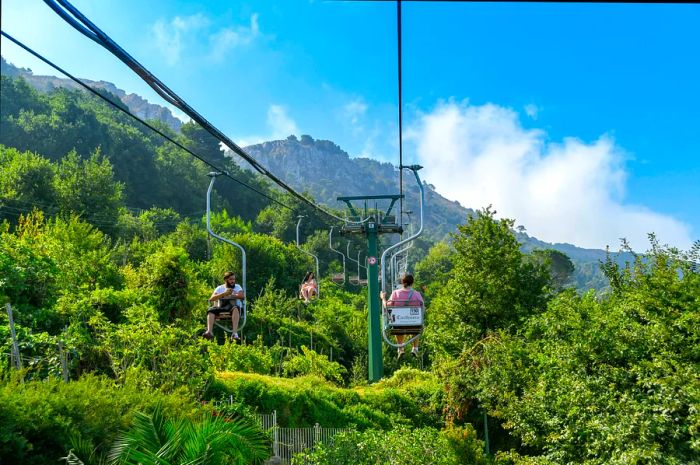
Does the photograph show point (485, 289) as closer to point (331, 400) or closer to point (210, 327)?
point (331, 400)

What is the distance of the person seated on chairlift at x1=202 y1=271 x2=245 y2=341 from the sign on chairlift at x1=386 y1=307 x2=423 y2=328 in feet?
10.0

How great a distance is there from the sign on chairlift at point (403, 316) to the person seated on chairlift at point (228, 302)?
3.06 metres

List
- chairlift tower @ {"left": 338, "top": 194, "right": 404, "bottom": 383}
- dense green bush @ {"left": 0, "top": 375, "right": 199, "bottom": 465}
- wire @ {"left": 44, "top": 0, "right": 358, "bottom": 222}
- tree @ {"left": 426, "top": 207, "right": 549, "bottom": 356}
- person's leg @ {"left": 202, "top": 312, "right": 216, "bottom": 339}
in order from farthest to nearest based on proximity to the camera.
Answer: tree @ {"left": 426, "top": 207, "right": 549, "bottom": 356} → chairlift tower @ {"left": 338, "top": 194, "right": 404, "bottom": 383} → person's leg @ {"left": 202, "top": 312, "right": 216, "bottom": 339} → dense green bush @ {"left": 0, "top": 375, "right": 199, "bottom": 465} → wire @ {"left": 44, "top": 0, "right": 358, "bottom": 222}

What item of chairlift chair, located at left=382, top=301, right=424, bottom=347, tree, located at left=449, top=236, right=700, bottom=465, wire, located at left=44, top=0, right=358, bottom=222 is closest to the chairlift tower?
tree, located at left=449, top=236, right=700, bottom=465

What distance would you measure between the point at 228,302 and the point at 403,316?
365 cm

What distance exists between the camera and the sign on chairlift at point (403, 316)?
12211 millimetres

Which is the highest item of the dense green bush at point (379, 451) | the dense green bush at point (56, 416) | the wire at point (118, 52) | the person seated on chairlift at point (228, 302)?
the wire at point (118, 52)

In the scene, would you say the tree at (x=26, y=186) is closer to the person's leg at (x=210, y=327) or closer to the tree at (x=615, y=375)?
the person's leg at (x=210, y=327)

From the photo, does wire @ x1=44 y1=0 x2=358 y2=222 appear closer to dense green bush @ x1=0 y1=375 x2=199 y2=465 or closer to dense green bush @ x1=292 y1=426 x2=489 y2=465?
dense green bush @ x1=0 y1=375 x2=199 y2=465

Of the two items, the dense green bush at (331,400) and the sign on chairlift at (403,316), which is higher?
the sign on chairlift at (403,316)

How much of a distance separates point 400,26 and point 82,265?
59.1 ft

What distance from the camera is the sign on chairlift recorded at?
481 inches

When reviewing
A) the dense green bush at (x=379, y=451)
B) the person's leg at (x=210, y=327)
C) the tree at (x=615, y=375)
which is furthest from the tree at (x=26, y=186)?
the dense green bush at (x=379, y=451)

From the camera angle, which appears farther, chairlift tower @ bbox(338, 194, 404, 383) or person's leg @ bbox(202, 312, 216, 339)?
chairlift tower @ bbox(338, 194, 404, 383)
